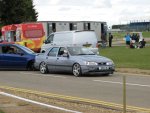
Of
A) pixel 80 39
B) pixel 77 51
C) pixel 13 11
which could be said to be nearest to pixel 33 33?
pixel 80 39

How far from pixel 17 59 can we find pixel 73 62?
5.22 meters

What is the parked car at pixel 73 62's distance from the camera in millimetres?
20406

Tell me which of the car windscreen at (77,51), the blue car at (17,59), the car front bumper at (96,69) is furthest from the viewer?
the blue car at (17,59)

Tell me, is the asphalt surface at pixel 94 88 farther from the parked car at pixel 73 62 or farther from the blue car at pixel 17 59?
the blue car at pixel 17 59

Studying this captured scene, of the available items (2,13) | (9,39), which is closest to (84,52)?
(9,39)

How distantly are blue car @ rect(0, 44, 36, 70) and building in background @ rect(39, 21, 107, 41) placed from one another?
24280 millimetres

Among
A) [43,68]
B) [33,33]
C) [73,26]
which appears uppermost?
[73,26]

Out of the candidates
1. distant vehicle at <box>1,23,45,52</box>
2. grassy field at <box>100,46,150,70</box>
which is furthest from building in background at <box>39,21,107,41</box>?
grassy field at <box>100,46,150,70</box>

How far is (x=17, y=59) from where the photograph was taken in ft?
82.6

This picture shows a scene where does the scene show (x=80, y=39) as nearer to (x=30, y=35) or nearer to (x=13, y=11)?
(x=30, y=35)

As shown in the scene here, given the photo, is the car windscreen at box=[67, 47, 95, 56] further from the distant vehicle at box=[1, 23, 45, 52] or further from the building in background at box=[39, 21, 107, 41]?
the building in background at box=[39, 21, 107, 41]

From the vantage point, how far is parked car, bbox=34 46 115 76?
20406 mm

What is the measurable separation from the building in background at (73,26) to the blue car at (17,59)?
2428 centimetres

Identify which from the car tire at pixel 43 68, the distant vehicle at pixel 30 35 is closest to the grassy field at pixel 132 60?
the car tire at pixel 43 68
